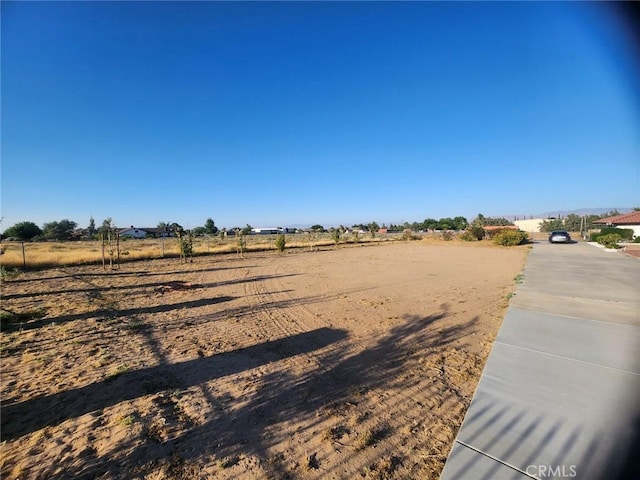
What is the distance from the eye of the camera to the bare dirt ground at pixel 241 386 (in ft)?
8.61

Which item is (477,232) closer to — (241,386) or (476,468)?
(241,386)

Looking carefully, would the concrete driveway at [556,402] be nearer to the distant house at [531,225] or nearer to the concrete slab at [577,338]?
the concrete slab at [577,338]

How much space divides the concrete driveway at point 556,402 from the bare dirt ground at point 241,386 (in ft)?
1.01

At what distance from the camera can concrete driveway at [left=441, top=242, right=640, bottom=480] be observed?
7.42 ft

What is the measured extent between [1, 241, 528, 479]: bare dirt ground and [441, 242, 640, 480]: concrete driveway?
12.2 inches

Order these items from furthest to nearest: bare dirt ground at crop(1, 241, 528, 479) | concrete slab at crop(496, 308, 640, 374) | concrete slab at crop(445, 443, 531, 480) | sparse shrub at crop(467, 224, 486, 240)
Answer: sparse shrub at crop(467, 224, 486, 240), concrete slab at crop(496, 308, 640, 374), bare dirt ground at crop(1, 241, 528, 479), concrete slab at crop(445, 443, 531, 480)

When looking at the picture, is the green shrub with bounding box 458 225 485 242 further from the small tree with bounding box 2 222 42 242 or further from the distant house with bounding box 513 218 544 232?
the small tree with bounding box 2 222 42 242

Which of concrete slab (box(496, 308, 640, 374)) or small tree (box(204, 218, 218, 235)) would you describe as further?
small tree (box(204, 218, 218, 235))

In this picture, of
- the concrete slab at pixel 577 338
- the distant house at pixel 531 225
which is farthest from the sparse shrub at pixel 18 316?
the distant house at pixel 531 225

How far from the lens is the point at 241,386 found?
3904 mm

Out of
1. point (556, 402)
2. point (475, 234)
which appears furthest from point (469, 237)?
point (556, 402)

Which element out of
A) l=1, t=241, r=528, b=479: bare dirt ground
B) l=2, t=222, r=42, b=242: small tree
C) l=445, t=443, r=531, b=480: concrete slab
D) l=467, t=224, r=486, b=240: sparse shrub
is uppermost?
l=2, t=222, r=42, b=242: small tree

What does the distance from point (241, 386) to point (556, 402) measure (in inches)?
139

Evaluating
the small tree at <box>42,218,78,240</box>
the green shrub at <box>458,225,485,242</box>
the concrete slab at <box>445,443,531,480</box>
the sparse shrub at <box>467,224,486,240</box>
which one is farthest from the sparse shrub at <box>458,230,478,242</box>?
the small tree at <box>42,218,78,240</box>
